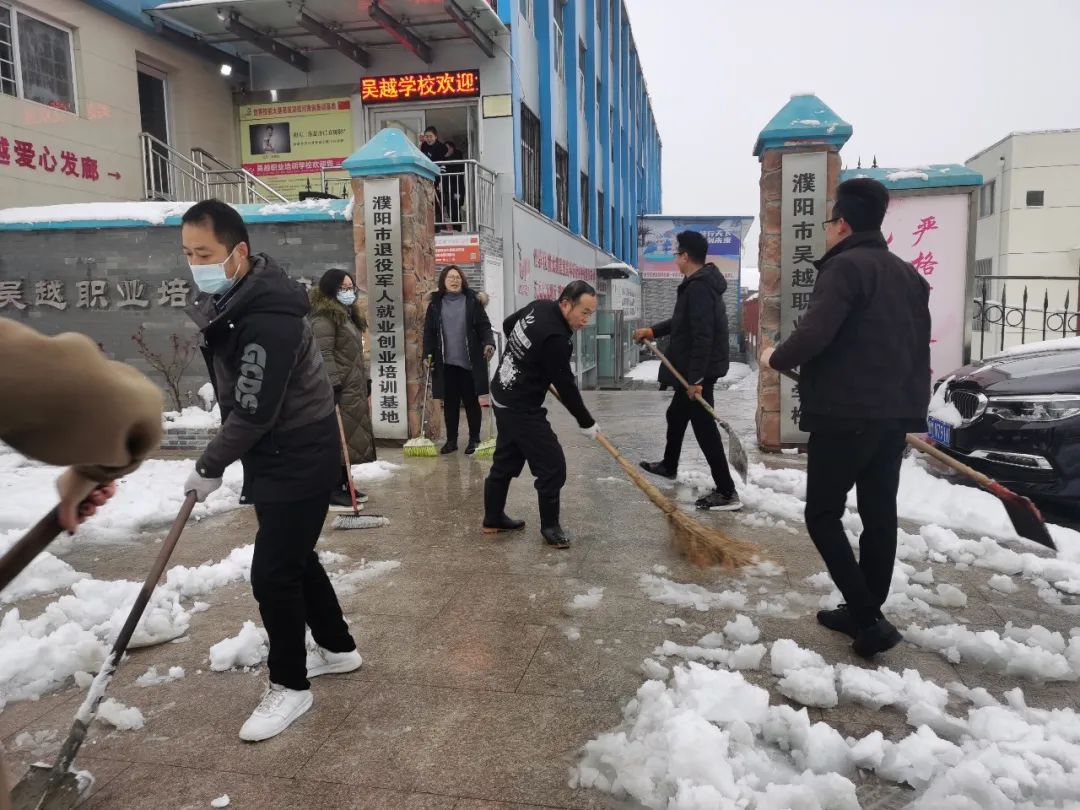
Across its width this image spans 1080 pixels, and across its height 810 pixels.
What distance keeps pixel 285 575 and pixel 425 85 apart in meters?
12.2

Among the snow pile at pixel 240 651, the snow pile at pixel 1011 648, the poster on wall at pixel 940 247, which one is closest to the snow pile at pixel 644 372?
the poster on wall at pixel 940 247

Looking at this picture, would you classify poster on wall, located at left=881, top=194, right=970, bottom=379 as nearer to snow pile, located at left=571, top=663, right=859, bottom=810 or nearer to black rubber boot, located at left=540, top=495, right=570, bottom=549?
black rubber boot, located at left=540, top=495, right=570, bottom=549

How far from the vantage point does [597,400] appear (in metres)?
13.2

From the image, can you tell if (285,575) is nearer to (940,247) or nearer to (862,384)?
(862,384)

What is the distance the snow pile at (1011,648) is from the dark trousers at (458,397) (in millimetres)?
5128

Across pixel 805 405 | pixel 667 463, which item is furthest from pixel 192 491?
pixel 667 463

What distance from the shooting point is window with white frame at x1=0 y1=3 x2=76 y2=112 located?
991cm

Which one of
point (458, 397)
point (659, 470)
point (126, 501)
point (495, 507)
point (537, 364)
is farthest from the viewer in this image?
point (458, 397)

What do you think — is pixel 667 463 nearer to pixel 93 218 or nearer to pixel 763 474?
pixel 763 474

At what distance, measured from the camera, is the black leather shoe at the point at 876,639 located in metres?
3.19

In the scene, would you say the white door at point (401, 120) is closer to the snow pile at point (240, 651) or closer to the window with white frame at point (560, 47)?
the window with white frame at point (560, 47)

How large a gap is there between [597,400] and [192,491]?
10.8 metres

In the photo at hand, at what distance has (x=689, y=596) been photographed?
389 centimetres

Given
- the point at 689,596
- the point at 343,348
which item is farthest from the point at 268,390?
the point at 343,348
